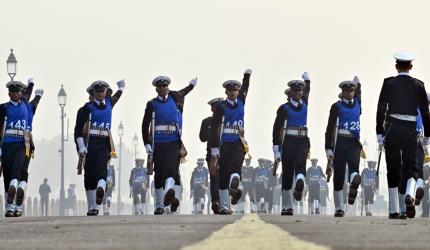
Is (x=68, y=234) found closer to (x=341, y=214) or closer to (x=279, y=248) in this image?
(x=279, y=248)

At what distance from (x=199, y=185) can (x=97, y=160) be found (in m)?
24.8

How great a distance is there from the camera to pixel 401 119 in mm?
19688

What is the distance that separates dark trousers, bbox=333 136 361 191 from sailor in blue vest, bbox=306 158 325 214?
3032 cm

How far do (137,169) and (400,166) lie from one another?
31.6 meters

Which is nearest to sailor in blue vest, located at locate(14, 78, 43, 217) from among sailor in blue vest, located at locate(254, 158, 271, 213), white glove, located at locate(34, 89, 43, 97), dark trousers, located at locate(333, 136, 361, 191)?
Answer: white glove, located at locate(34, 89, 43, 97)

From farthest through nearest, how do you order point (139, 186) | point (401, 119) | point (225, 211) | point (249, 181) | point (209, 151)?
1. point (249, 181)
2. point (139, 186)
3. point (209, 151)
4. point (225, 211)
5. point (401, 119)

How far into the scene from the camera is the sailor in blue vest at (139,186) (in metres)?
49.2

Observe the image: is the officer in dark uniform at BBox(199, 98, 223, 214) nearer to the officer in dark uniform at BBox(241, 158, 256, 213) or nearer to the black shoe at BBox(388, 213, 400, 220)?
the black shoe at BBox(388, 213, 400, 220)

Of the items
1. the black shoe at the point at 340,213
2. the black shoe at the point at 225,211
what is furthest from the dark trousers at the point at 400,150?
the black shoe at the point at 225,211

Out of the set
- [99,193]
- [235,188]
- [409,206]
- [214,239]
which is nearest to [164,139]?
[235,188]

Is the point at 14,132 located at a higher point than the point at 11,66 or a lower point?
lower

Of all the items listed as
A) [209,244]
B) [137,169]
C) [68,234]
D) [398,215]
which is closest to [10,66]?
[137,169]

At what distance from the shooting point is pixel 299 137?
83.1 feet

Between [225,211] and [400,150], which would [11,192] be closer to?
[225,211]
